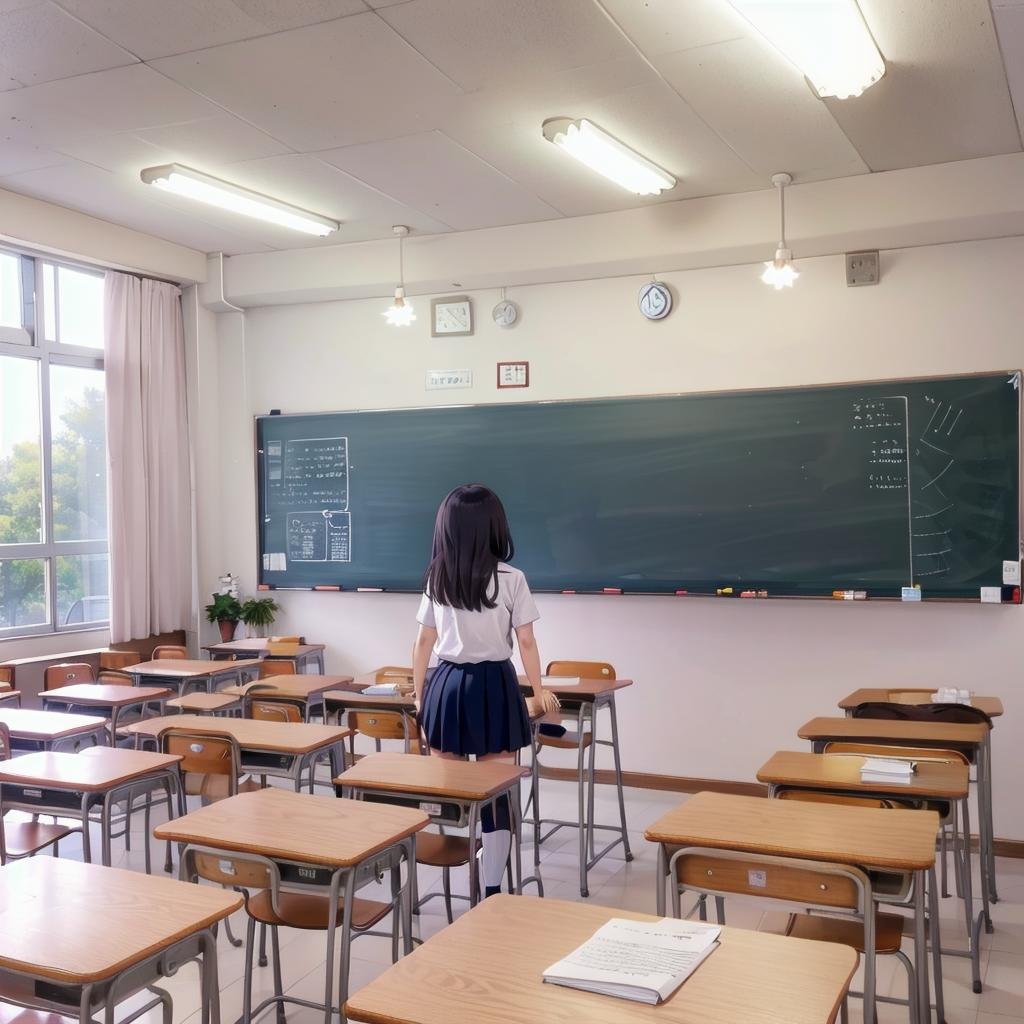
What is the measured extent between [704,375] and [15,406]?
3.95m

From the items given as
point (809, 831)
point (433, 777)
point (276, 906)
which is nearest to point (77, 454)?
point (433, 777)

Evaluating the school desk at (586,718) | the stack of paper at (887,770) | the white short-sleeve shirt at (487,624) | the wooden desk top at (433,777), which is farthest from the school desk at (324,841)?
the school desk at (586,718)

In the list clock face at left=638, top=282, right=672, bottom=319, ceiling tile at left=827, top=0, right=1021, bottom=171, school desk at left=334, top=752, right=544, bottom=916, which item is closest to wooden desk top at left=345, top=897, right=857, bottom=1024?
school desk at left=334, top=752, right=544, bottom=916

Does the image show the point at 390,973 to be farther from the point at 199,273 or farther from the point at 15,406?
the point at 199,273

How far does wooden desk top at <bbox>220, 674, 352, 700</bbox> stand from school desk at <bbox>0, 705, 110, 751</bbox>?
749mm

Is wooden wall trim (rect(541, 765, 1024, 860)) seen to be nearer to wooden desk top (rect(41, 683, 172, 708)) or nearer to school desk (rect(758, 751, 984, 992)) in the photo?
school desk (rect(758, 751, 984, 992))

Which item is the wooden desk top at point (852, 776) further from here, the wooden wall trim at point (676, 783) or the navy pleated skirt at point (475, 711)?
the wooden wall trim at point (676, 783)

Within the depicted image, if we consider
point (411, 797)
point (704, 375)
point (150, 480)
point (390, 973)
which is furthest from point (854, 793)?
point (150, 480)

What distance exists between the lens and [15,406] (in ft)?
19.6

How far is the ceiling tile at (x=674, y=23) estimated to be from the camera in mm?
3361

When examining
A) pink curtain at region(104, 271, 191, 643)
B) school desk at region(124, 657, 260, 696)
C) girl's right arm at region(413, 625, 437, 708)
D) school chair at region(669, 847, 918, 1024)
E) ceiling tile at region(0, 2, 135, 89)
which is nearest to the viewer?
school chair at region(669, 847, 918, 1024)

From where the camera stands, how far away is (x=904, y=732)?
3697 millimetres

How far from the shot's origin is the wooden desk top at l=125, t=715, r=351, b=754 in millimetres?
3608

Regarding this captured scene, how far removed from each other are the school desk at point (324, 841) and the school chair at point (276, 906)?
0.01 meters
